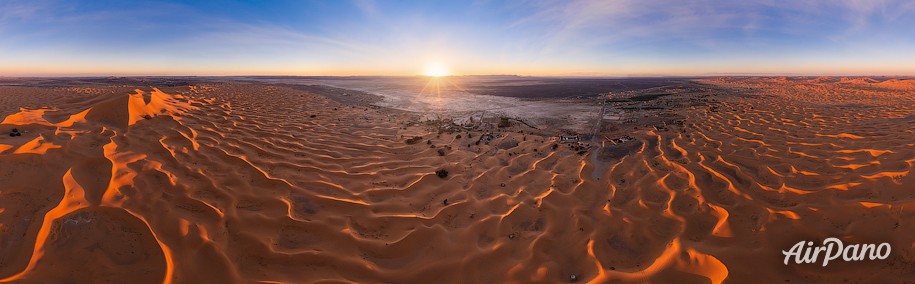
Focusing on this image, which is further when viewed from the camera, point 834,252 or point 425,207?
point 425,207

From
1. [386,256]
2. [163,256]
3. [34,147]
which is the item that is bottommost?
[386,256]

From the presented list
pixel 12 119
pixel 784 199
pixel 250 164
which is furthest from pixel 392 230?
pixel 12 119

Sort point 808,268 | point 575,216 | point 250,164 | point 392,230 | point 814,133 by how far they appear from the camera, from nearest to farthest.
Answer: point 808,268
point 392,230
point 575,216
point 250,164
point 814,133

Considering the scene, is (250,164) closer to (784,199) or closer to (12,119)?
(12,119)
